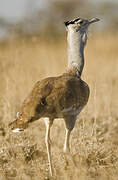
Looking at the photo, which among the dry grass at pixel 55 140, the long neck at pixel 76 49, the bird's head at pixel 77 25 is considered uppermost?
the bird's head at pixel 77 25

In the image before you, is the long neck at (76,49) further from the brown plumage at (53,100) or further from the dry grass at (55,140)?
the brown plumage at (53,100)

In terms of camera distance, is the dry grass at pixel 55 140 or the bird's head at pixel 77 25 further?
the bird's head at pixel 77 25

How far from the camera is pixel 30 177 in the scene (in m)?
3.71

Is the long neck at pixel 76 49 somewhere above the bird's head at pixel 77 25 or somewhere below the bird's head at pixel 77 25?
below

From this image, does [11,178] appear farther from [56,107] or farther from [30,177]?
[56,107]

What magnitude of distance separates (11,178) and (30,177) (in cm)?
18

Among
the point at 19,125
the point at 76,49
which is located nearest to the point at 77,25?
the point at 76,49

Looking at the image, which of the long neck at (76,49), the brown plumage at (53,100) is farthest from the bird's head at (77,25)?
the brown plumage at (53,100)

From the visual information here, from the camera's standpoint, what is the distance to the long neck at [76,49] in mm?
4582

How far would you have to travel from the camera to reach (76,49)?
4648 mm

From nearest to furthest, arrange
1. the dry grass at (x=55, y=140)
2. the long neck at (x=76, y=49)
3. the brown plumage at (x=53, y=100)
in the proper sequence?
the brown plumage at (x=53, y=100) < the dry grass at (x=55, y=140) < the long neck at (x=76, y=49)

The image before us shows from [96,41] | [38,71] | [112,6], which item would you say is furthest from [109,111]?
[112,6]

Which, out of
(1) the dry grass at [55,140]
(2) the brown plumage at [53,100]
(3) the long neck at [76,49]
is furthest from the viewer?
(3) the long neck at [76,49]

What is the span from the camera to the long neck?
Result: 458cm
